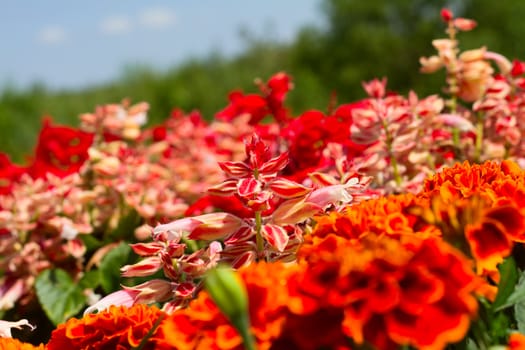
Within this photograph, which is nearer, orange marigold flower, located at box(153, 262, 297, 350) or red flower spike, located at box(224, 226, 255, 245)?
orange marigold flower, located at box(153, 262, 297, 350)

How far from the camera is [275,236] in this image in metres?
1.00

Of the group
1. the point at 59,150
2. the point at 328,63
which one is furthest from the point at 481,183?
the point at 328,63

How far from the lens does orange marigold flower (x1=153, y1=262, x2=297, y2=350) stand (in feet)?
2.28

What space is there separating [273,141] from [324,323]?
→ 41.7 inches

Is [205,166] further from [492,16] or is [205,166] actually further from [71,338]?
[492,16]

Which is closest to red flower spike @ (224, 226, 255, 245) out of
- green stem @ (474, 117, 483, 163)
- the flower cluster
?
the flower cluster

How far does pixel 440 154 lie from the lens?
1646 millimetres

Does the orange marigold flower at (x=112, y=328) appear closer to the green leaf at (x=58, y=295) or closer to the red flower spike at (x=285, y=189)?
the red flower spike at (x=285, y=189)

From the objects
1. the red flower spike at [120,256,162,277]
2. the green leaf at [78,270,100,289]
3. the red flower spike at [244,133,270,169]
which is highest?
the red flower spike at [244,133,270,169]

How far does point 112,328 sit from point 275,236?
241 millimetres

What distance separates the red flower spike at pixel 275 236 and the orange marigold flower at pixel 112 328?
177 mm

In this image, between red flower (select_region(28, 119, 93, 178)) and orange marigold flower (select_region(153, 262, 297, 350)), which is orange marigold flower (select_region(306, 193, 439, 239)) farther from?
red flower (select_region(28, 119, 93, 178))

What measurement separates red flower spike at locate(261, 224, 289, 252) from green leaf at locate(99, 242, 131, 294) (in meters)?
0.60

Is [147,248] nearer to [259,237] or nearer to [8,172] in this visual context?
[259,237]
